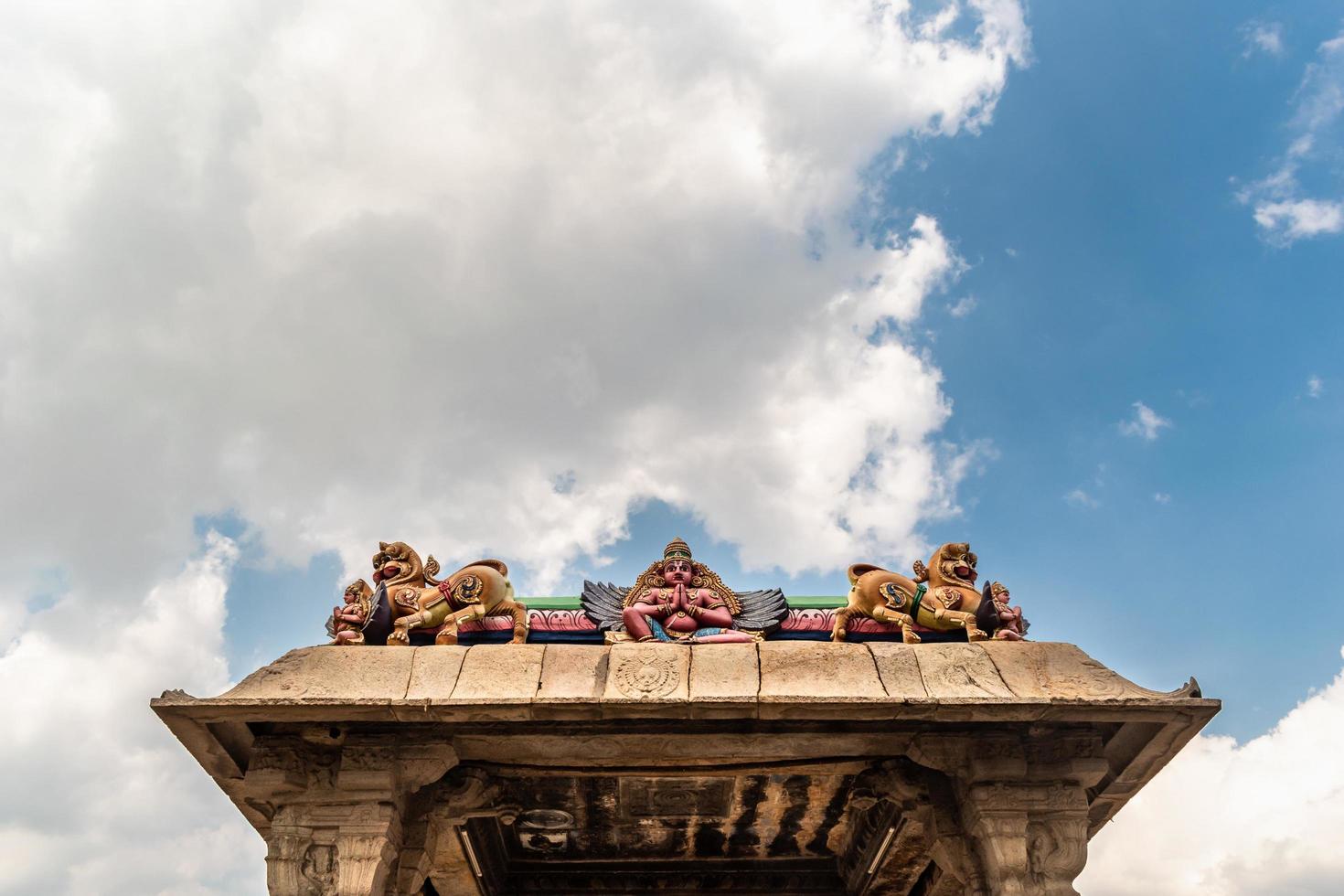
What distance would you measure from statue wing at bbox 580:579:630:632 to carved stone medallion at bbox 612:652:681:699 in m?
1.22

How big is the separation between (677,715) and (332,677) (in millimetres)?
3232

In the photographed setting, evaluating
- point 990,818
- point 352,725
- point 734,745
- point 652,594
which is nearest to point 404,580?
point 352,725

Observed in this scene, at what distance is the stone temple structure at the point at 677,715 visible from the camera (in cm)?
910

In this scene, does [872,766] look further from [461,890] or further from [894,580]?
[461,890]

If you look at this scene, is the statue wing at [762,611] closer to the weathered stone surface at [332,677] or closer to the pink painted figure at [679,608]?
the pink painted figure at [679,608]

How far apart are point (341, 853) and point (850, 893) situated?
7401 millimetres

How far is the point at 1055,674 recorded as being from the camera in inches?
373

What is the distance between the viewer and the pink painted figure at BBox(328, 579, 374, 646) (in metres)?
10.1

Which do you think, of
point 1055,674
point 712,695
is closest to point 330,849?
point 712,695

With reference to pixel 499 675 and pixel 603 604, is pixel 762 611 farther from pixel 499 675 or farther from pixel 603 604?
pixel 499 675

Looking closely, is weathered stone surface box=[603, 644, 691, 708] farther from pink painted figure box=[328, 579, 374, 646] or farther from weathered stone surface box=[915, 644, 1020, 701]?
pink painted figure box=[328, 579, 374, 646]

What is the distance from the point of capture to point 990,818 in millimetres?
9461

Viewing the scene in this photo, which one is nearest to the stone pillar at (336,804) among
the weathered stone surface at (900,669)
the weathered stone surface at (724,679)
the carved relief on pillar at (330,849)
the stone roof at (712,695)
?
the carved relief on pillar at (330,849)

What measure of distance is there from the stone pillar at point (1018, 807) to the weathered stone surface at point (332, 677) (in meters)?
5.06
